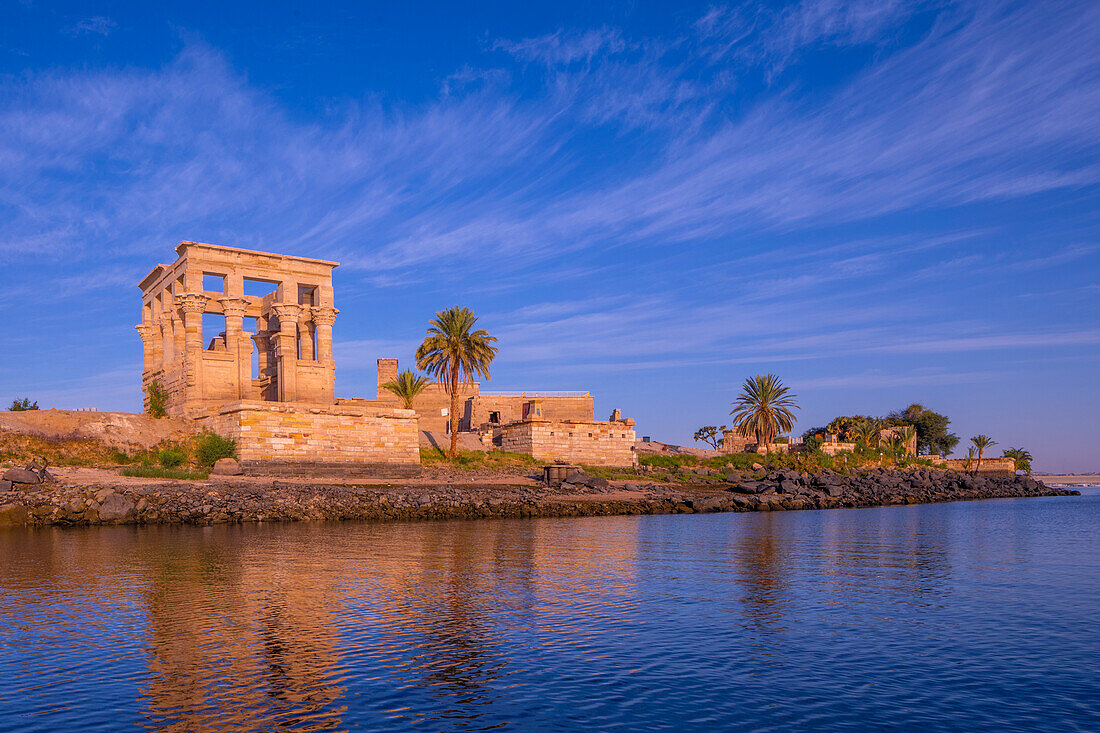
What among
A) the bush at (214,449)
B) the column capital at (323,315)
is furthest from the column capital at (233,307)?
the bush at (214,449)

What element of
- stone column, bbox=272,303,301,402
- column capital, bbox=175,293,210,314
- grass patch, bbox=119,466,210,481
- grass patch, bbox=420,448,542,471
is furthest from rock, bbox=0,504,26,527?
grass patch, bbox=420,448,542,471

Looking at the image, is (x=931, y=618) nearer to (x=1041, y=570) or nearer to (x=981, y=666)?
(x=981, y=666)

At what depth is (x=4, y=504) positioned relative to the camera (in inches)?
1181

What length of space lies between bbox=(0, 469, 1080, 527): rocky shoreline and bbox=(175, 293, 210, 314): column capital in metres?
14.1

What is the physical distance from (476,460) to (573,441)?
8.11 m

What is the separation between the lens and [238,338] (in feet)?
163

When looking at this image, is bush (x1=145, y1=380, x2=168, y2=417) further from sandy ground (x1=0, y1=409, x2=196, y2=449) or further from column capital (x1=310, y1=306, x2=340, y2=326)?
column capital (x1=310, y1=306, x2=340, y2=326)

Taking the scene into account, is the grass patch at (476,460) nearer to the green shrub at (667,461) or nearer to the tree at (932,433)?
the green shrub at (667,461)

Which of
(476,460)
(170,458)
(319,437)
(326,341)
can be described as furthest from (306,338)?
(170,458)

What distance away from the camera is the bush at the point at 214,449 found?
41125 mm

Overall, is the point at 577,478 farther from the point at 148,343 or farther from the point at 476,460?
the point at 148,343

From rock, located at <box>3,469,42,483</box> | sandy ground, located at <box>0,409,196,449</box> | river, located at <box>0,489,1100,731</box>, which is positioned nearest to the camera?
river, located at <box>0,489,1100,731</box>

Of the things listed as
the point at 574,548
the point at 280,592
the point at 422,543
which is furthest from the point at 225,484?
the point at 280,592

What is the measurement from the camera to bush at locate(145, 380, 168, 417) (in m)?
49.3
